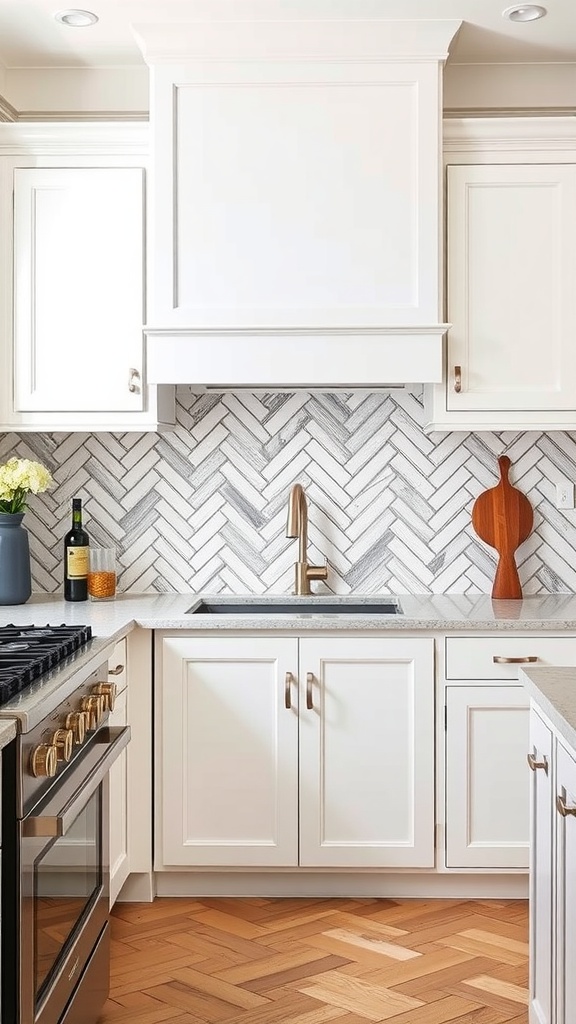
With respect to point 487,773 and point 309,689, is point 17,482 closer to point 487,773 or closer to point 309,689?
point 309,689

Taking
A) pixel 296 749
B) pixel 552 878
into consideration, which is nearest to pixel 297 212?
pixel 296 749

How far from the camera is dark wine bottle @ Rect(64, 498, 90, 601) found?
3453 mm

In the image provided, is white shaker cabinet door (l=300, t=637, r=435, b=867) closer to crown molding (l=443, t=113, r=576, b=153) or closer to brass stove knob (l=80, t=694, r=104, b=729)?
brass stove knob (l=80, t=694, r=104, b=729)

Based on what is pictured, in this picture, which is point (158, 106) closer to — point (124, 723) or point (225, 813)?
point (124, 723)

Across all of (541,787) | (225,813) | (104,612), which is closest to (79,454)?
(104,612)

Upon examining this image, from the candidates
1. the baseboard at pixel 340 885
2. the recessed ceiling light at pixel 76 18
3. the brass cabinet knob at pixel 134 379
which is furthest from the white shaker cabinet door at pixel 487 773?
the recessed ceiling light at pixel 76 18

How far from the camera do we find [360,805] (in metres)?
3.19

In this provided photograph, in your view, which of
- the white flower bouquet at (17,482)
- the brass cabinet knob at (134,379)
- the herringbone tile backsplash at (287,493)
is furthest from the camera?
the herringbone tile backsplash at (287,493)

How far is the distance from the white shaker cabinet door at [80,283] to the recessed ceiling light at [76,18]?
16.0 inches

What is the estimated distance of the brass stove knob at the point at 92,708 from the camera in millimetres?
2256

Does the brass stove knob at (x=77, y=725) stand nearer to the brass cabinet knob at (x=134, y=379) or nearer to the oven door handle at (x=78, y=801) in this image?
the oven door handle at (x=78, y=801)

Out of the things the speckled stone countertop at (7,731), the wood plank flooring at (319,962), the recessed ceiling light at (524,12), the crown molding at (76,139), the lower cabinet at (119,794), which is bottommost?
the wood plank flooring at (319,962)

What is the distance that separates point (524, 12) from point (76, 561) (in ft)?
6.94

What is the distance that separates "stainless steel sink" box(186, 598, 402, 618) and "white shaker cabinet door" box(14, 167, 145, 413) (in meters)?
0.74
